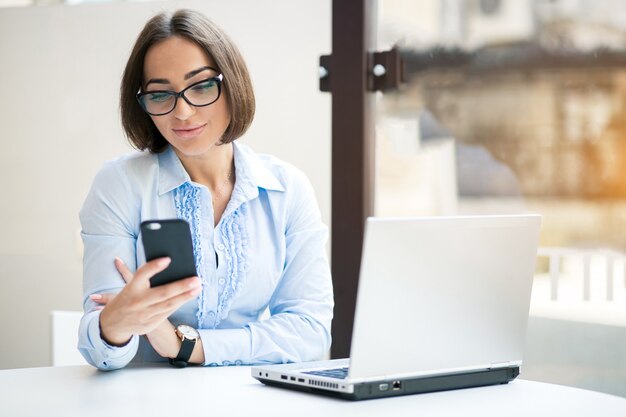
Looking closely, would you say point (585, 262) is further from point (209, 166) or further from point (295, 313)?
point (209, 166)

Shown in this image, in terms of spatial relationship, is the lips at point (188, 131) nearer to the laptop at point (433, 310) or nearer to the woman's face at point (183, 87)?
the woman's face at point (183, 87)

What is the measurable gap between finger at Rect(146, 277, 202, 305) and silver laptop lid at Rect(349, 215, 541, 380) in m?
0.32

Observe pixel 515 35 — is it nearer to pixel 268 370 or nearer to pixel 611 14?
pixel 611 14

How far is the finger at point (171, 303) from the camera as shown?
170 cm

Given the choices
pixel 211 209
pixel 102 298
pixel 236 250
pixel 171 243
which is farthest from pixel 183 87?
pixel 171 243

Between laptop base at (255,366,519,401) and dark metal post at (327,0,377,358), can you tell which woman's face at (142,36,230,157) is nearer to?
laptop base at (255,366,519,401)

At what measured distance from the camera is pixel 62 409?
1581mm

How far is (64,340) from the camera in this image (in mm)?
2988

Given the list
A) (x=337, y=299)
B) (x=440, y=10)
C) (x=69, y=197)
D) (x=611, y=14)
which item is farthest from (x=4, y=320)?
(x=611, y=14)

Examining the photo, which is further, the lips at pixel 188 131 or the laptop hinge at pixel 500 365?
the lips at pixel 188 131

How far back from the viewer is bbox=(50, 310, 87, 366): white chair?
2.91 metres

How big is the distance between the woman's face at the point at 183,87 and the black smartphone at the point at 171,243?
58cm

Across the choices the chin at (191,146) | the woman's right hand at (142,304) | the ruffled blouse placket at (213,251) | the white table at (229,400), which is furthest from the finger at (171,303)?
the chin at (191,146)

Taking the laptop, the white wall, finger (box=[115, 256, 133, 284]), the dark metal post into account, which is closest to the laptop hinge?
the laptop
